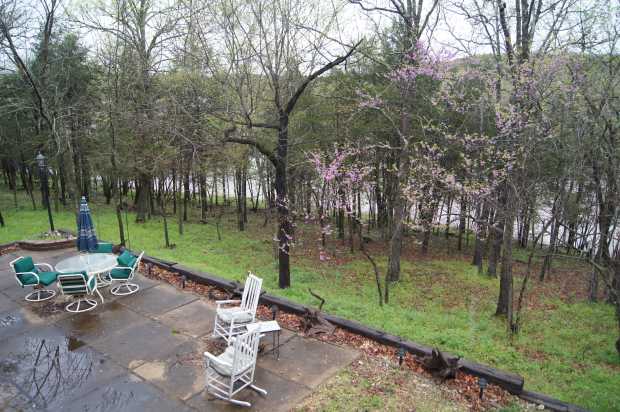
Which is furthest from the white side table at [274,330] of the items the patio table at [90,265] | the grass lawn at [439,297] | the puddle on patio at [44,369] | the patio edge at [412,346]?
the patio table at [90,265]

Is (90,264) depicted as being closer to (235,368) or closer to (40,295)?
(40,295)

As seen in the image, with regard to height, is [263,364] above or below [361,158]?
below

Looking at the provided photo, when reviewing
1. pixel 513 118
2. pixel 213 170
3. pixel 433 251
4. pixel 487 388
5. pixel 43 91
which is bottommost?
pixel 433 251

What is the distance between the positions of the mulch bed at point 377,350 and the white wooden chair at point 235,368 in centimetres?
159

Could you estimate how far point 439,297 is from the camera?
10914 mm

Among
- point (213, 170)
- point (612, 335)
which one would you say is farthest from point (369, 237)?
point (612, 335)

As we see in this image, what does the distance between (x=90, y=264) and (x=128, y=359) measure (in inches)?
113

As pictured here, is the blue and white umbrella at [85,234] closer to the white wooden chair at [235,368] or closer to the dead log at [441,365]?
the white wooden chair at [235,368]

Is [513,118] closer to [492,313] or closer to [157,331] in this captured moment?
[492,313]

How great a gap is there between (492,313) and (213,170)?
45.9ft

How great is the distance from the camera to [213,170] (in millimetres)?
19125

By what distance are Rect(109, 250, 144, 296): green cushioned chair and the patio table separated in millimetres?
132

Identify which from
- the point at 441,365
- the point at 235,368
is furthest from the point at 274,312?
the point at 441,365

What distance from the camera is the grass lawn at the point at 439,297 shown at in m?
6.11
